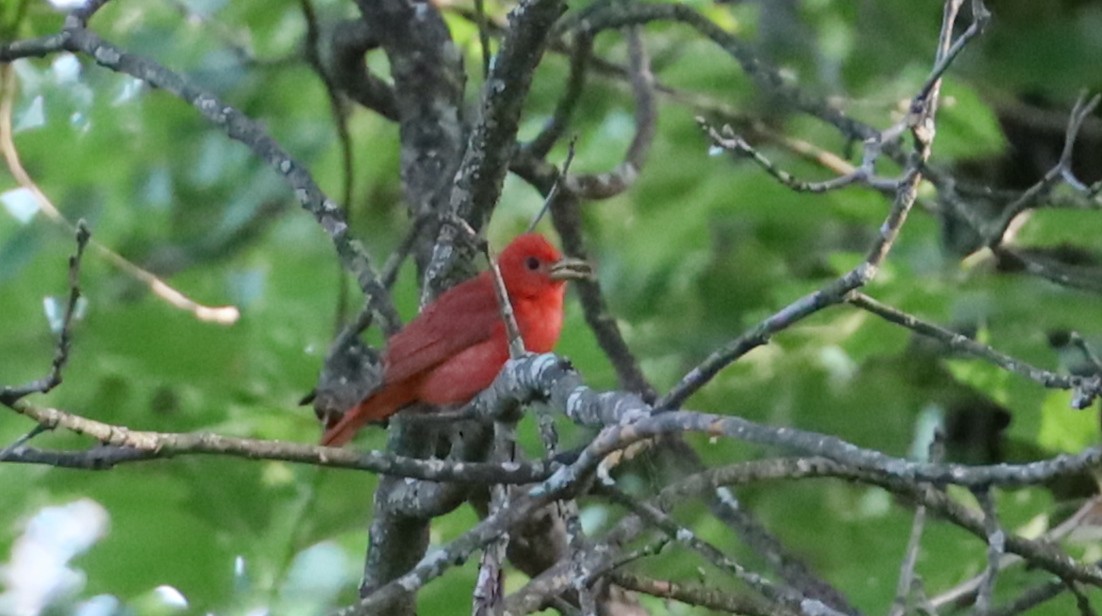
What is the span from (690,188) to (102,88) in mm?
1998

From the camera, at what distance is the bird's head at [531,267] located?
4.53 meters

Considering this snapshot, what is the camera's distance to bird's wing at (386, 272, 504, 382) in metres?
3.81

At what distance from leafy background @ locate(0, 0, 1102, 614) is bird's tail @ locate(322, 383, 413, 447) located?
0.37 ft

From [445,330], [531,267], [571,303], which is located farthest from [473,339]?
[571,303]

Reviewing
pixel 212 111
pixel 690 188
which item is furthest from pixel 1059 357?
pixel 212 111

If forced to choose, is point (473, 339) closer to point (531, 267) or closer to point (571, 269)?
point (531, 267)

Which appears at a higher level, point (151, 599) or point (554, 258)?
point (554, 258)

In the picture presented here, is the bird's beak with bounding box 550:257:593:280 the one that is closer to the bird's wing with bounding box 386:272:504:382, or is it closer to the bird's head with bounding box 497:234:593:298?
the bird's head with bounding box 497:234:593:298

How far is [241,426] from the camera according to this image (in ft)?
13.6

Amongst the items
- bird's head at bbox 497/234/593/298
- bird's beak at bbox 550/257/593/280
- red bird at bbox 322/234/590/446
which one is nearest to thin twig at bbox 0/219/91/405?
red bird at bbox 322/234/590/446

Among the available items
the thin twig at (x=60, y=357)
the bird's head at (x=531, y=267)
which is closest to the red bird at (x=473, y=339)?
the bird's head at (x=531, y=267)

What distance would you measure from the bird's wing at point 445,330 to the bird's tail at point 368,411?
0.07 meters

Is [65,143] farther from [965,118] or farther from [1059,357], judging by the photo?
[1059,357]

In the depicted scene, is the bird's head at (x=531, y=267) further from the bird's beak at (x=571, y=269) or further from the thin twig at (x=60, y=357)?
the thin twig at (x=60, y=357)
